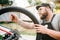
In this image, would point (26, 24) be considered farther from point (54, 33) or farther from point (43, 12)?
point (54, 33)

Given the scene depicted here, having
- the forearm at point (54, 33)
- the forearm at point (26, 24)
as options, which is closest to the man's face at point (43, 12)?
the forearm at point (26, 24)

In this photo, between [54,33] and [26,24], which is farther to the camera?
[26,24]

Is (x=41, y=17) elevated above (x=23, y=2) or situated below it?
below

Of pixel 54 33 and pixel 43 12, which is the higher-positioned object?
pixel 43 12

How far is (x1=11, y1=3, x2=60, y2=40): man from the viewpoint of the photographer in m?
1.36

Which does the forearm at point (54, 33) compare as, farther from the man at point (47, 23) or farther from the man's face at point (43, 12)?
the man's face at point (43, 12)

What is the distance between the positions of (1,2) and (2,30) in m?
0.35

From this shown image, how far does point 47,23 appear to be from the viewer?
4.99 ft

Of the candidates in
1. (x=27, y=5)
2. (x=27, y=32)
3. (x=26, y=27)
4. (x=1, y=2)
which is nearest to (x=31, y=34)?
(x=27, y=32)

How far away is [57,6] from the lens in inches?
65.0

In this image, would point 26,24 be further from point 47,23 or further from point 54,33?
point 54,33

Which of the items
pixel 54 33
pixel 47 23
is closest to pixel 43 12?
pixel 47 23

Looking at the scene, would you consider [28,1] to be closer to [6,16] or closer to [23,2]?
[23,2]

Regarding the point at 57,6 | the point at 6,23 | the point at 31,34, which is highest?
the point at 57,6
